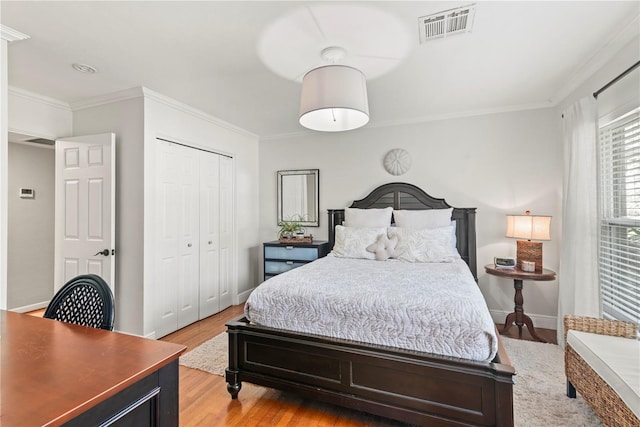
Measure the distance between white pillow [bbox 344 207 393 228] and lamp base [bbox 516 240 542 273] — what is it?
143cm

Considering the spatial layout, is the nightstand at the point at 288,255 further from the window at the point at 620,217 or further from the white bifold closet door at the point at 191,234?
the window at the point at 620,217

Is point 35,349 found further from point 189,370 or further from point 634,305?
point 634,305

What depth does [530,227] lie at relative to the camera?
3.09m

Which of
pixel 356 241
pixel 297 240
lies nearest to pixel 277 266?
pixel 297 240

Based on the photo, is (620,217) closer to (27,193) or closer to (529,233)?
(529,233)

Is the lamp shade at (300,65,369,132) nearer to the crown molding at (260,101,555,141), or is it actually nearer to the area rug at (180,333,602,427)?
the crown molding at (260,101,555,141)

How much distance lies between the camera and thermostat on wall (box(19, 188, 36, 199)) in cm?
404

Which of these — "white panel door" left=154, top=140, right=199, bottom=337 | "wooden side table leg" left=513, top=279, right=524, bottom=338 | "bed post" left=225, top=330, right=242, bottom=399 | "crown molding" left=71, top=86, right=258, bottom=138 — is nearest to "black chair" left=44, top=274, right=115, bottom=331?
"bed post" left=225, top=330, right=242, bottom=399

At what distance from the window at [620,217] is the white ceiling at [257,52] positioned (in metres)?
0.66

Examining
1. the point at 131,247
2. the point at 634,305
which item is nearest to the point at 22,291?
the point at 131,247

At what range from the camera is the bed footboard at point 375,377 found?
62.4 inches

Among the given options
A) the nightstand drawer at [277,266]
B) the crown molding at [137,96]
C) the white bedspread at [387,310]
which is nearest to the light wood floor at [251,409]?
the white bedspread at [387,310]

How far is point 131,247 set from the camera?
304cm

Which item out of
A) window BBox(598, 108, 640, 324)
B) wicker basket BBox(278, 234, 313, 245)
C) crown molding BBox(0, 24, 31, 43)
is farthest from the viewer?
wicker basket BBox(278, 234, 313, 245)
